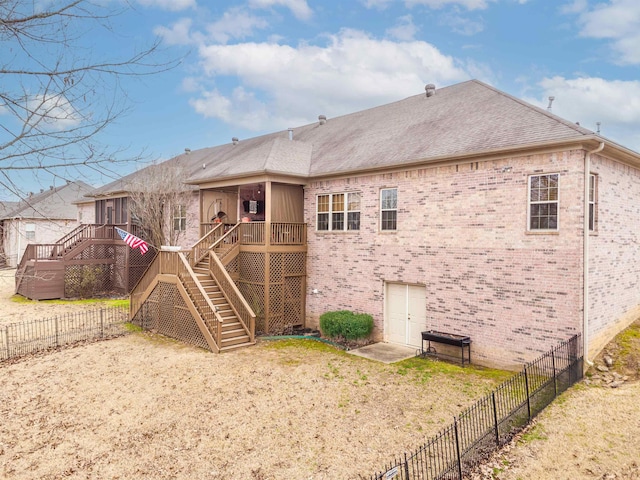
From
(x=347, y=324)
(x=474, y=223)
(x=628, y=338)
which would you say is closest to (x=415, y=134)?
(x=474, y=223)

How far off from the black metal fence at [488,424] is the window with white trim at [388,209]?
252 inches

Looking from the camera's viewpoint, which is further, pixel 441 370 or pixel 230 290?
pixel 230 290

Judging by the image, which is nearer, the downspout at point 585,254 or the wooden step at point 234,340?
the downspout at point 585,254

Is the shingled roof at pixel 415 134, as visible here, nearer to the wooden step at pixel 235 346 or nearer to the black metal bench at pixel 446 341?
the black metal bench at pixel 446 341

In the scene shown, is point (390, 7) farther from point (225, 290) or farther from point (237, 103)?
point (237, 103)

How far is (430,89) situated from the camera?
58.7ft

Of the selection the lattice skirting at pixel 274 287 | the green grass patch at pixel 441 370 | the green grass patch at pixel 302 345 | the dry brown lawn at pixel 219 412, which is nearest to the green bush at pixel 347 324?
the green grass patch at pixel 302 345

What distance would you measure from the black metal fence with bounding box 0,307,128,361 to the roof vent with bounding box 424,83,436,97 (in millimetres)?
16358

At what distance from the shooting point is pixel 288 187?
56.7ft

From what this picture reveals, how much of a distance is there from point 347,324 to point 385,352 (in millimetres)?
1788

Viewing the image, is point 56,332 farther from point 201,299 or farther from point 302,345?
point 302,345

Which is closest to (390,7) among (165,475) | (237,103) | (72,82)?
(72,82)

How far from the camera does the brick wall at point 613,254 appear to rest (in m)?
11.6

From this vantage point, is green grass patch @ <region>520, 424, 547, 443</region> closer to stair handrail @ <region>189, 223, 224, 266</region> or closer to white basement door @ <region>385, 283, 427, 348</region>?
white basement door @ <region>385, 283, 427, 348</region>
